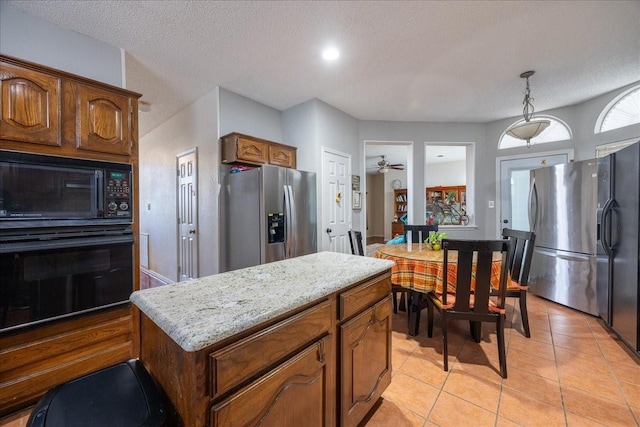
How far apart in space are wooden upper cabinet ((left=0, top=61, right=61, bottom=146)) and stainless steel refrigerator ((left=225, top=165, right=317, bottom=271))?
1.53m

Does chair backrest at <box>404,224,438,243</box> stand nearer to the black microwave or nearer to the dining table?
the dining table

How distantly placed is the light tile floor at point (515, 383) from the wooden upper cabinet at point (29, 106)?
170cm

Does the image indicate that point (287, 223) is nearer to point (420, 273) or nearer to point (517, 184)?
point (420, 273)

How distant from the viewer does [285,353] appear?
899 millimetres

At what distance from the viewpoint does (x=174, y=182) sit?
158 inches

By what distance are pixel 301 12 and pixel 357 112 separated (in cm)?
225

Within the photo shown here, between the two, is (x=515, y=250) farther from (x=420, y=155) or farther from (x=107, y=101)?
(x=107, y=101)

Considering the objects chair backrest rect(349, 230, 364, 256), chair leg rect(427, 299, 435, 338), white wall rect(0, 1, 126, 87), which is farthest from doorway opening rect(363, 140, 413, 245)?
white wall rect(0, 1, 126, 87)

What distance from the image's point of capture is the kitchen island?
2.33 feet

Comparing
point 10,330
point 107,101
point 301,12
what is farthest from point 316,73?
point 10,330

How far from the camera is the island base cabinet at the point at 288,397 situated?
0.75 m

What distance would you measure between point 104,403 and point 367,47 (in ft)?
9.30

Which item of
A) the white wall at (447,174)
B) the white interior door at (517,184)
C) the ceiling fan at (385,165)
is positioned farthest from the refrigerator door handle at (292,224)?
the white wall at (447,174)

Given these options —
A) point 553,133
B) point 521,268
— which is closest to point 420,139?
point 553,133
